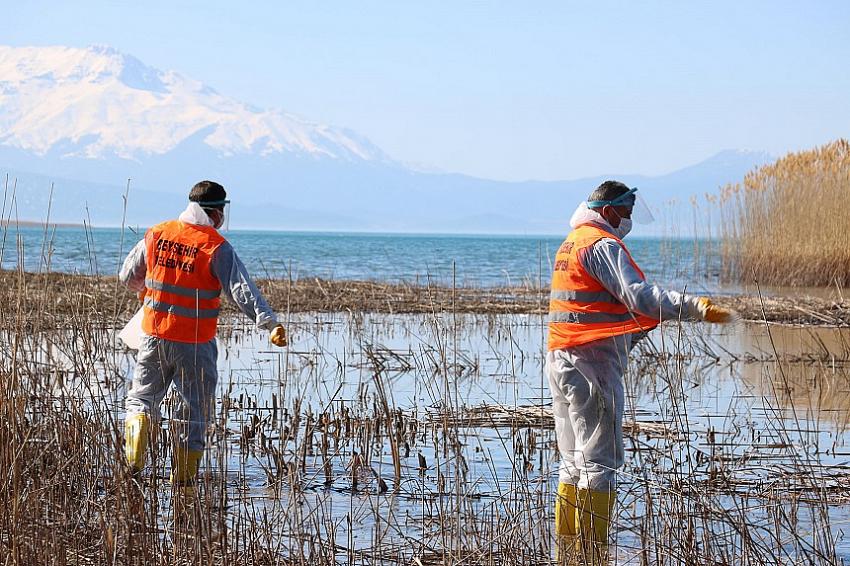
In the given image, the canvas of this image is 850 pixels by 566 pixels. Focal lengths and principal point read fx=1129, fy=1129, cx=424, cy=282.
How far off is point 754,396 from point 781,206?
13.1 m

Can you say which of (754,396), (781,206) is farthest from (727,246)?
(754,396)

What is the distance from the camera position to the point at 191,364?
5.89m

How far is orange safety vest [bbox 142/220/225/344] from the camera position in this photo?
19.3 feet

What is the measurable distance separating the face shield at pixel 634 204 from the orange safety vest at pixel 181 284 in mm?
2005

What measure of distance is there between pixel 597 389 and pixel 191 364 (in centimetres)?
217

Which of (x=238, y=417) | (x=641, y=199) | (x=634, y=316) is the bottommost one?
(x=238, y=417)

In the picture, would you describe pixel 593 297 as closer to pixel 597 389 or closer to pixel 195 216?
pixel 597 389

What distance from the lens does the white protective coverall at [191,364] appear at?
5848 mm

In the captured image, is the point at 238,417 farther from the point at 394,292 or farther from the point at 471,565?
the point at 394,292

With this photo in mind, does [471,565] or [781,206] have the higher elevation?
[781,206]

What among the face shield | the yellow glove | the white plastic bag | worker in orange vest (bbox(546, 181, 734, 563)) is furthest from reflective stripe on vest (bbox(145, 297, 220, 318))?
the face shield

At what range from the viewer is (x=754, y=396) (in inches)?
360

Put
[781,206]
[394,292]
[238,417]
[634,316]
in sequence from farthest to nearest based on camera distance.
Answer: [781,206]
[394,292]
[238,417]
[634,316]

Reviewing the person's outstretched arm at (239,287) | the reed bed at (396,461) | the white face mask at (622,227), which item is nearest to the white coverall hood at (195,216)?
the person's outstretched arm at (239,287)
